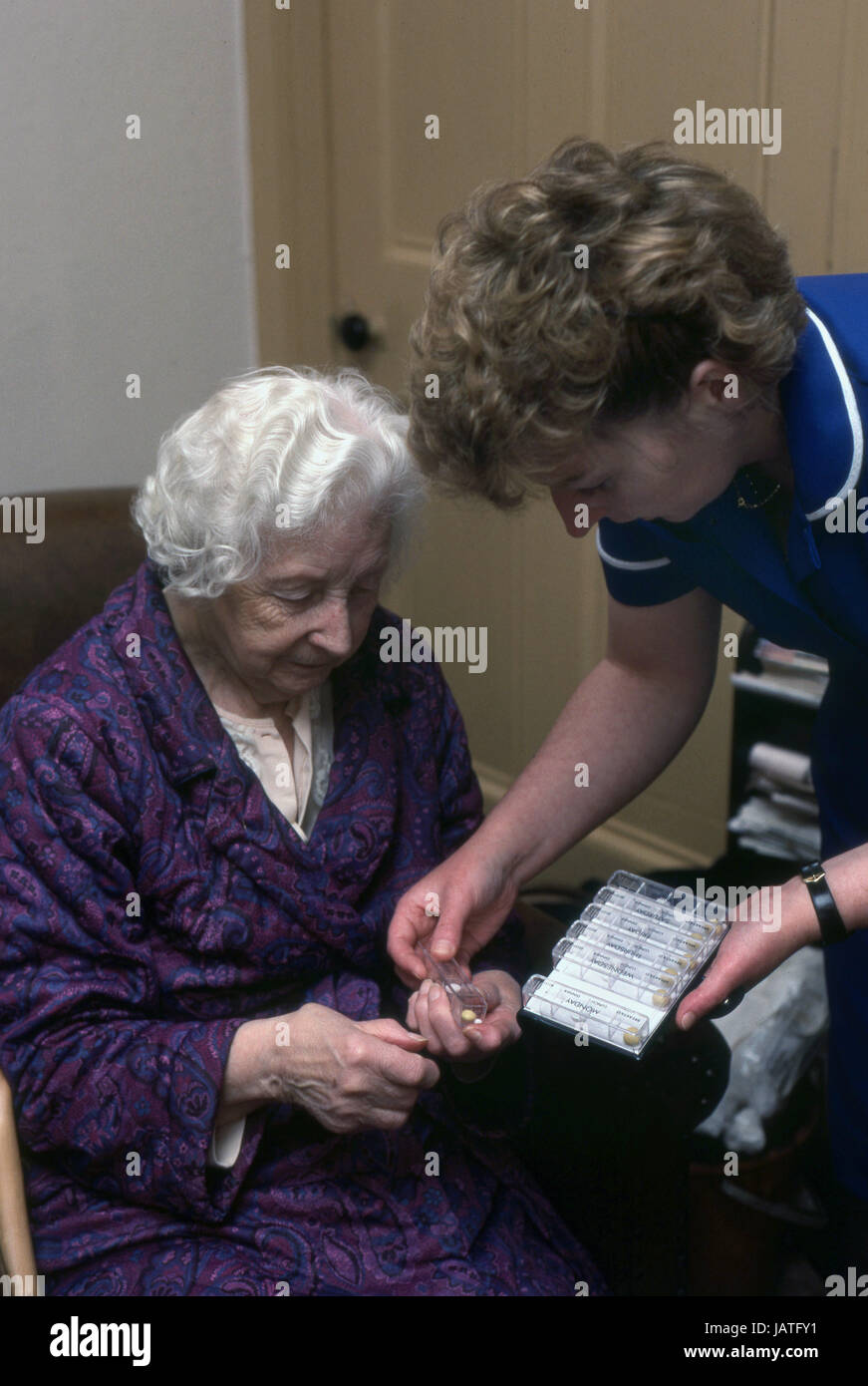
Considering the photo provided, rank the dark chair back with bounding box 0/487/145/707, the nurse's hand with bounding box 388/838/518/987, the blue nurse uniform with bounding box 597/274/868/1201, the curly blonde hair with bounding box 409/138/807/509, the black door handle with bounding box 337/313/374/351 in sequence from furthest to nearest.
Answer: the black door handle with bounding box 337/313/374/351, the dark chair back with bounding box 0/487/145/707, the nurse's hand with bounding box 388/838/518/987, the blue nurse uniform with bounding box 597/274/868/1201, the curly blonde hair with bounding box 409/138/807/509

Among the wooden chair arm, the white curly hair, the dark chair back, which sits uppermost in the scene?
the white curly hair

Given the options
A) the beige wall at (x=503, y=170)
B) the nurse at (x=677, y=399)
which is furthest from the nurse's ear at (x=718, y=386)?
the beige wall at (x=503, y=170)

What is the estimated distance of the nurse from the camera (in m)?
1.10

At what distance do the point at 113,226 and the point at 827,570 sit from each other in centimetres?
183

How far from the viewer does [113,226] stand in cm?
264

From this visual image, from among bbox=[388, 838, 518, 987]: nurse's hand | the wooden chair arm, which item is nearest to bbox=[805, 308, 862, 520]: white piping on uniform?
bbox=[388, 838, 518, 987]: nurse's hand

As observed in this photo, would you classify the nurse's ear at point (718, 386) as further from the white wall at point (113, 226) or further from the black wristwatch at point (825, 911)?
the white wall at point (113, 226)

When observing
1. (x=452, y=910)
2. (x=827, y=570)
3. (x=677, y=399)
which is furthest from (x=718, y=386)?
(x=452, y=910)

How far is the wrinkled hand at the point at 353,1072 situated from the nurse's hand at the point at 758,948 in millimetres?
268

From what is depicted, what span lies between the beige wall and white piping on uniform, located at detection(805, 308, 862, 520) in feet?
3.05

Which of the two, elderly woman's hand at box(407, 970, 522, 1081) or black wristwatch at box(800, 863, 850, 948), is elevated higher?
black wristwatch at box(800, 863, 850, 948)

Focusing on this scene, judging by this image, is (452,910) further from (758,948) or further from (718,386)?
(718,386)

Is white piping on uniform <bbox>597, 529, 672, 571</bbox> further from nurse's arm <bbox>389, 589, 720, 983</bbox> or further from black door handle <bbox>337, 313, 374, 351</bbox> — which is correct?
black door handle <bbox>337, 313, 374, 351</bbox>

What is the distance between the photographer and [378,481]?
144 cm
